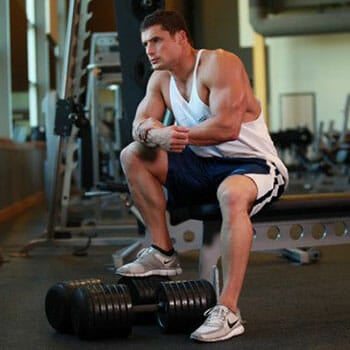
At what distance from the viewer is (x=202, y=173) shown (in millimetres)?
2141

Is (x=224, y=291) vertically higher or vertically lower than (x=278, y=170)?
lower

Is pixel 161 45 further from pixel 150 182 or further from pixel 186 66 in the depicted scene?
pixel 150 182

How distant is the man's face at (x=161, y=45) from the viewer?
6.79 feet

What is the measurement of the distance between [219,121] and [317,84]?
1277 centimetres

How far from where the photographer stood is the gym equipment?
1906 millimetres

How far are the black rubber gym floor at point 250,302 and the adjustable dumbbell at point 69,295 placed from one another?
0.14 feet

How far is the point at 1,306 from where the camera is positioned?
2.45 meters

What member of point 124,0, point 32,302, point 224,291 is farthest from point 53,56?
point 224,291

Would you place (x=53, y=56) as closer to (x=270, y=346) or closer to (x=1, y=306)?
(x=1, y=306)

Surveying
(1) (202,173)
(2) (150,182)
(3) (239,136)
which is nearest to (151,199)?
(2) (150,182)

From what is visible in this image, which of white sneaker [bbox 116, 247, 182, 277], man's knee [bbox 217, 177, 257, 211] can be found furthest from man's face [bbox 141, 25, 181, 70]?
white sneaker [bbox 116, 247, 182, 277]

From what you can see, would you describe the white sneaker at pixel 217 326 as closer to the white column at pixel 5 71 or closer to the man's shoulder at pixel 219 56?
the man's shoulder at pixel 219 56

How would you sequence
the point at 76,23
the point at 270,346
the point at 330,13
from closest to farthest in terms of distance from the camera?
the point at 270,346, the point at 76,23, the point at 330,13

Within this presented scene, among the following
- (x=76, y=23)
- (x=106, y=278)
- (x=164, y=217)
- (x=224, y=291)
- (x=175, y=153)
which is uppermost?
(x=76, y=23)
